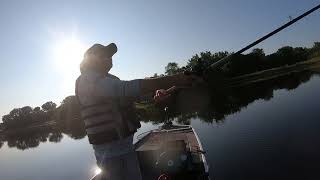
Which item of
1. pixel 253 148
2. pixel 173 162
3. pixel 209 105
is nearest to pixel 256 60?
pixel 209 105

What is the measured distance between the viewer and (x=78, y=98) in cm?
689

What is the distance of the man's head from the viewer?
6.56 m

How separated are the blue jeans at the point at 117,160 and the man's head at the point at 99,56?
150 centimetres

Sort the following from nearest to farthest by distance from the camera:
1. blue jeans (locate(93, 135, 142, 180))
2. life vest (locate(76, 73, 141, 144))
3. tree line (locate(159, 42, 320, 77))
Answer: life vest (locate(76, 73, 141, 144)) < blue jeans (locate(93, 135, 142, 180)) < tree line (locate(159, 42, 320, 77))

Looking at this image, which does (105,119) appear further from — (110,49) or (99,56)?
(110,49)

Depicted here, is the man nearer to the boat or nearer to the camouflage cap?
the camouflage cap

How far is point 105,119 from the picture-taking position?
6.57m

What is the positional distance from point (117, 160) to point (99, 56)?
6.90 feet

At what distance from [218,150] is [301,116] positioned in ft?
43.9

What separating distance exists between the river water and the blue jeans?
18.1 metres

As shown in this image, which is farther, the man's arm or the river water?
the river water

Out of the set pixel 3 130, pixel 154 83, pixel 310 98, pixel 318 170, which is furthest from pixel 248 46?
pixel 3 130

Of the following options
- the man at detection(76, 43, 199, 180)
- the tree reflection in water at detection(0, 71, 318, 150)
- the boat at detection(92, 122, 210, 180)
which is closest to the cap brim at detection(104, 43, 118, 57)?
the man at detection(76, 43, 199, 180)

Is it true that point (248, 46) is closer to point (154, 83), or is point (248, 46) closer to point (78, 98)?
point (154, 83)
